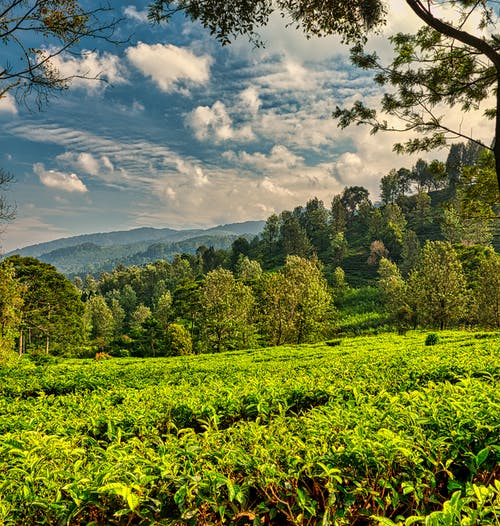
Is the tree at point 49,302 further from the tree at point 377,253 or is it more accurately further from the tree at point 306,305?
the tree at point 377,253

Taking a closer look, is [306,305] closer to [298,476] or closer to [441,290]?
[441,290]

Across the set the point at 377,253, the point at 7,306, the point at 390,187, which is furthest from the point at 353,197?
the point at 7,306

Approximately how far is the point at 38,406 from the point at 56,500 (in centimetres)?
673

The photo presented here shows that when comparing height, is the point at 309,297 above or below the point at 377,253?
below

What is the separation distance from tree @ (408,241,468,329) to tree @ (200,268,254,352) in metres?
22.5

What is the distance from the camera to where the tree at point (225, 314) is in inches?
1785

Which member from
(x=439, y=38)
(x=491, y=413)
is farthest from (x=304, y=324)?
(x=491, y=413)

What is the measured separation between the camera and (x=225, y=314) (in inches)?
1784

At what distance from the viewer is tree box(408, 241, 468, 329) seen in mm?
39625

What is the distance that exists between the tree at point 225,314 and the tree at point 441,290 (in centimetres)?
2249

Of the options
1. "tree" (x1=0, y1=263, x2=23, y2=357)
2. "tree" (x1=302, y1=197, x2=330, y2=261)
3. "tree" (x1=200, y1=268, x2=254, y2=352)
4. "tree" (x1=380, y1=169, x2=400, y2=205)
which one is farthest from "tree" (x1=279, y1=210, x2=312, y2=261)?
"tree" (x1=0, y1=263, x2=23, y2=357)

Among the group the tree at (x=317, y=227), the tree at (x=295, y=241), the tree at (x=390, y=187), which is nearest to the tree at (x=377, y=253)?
the tree at (x=317, y=227)

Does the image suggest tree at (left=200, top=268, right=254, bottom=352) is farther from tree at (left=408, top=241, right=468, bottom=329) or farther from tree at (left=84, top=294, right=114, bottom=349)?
tree at (left=84, top=294, right=114, bottom=349)

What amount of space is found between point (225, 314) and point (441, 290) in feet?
89.8
